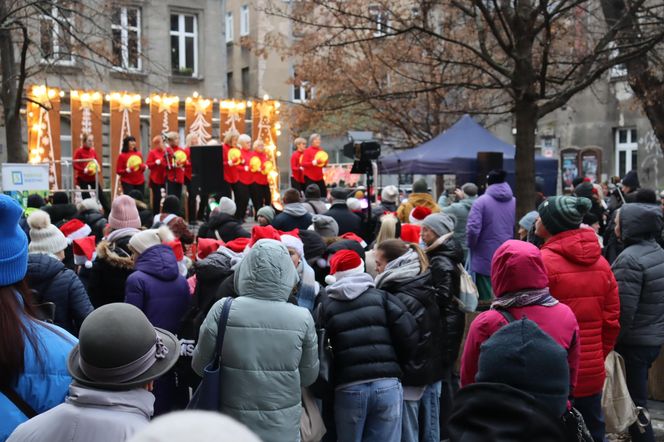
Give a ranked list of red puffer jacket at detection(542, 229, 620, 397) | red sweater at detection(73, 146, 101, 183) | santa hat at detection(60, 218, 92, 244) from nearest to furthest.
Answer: red puffer jacket at detection(542, 229, 620, 397), santa hat at detection(60, 218, 92, 244), red sweater at detection(73, 146, 101, 183)

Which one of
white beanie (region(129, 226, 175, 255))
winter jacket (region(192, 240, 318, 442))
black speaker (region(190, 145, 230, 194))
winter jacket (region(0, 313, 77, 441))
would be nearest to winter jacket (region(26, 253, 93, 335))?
white beanie (region(129, 226, 175, 255))

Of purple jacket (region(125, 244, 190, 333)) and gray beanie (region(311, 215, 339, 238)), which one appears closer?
purple jacket (region(125, 244, 190, 333))

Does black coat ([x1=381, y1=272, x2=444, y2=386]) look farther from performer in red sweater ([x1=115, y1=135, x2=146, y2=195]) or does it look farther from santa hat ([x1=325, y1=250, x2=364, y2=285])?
performer in red sweater ([x1=115, y1=135, x2=146, y2=195])

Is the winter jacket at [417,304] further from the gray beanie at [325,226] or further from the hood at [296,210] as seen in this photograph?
the hood at [296,210]

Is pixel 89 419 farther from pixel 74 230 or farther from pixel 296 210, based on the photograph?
pixel 296 210

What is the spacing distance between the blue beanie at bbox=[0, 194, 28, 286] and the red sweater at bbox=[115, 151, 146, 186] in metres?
14.5

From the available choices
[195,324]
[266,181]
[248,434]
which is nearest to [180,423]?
[248,434]

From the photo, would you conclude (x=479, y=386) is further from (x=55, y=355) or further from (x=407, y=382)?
(x=407, y=382)

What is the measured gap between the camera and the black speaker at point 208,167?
15.8 metres

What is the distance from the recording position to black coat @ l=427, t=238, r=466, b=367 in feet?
19.3

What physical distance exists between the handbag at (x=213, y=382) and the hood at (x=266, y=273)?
5.9 inches

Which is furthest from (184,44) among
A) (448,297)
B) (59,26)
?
(448,297)

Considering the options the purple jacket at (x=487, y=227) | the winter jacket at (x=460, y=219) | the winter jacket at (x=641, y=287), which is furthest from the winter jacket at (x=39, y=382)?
the winter jacket at (x=460, y=219)

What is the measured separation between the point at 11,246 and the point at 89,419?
90cm
